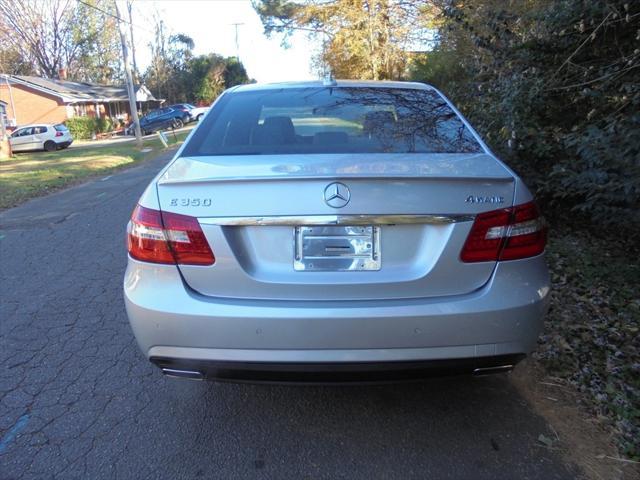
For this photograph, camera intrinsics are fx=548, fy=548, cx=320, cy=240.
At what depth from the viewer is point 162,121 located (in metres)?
41.6

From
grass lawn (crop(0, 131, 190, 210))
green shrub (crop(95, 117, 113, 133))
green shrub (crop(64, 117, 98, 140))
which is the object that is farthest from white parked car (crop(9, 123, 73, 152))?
green shrub (crop(95, 117, 113, 133))

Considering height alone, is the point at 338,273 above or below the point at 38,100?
above

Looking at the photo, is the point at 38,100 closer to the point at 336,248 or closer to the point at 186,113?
the point at 186,113

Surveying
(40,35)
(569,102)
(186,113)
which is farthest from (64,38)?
(569,102)

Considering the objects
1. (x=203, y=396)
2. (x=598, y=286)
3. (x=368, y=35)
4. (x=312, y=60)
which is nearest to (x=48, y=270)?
(x=203, y=396)

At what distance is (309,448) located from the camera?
2.66 m

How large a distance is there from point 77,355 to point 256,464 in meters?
1.75

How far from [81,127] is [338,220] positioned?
4365 cm

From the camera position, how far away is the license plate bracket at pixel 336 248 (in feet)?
7.57

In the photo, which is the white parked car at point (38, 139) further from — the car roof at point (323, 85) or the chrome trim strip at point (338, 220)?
the chrome trim strip at point (338, 220)

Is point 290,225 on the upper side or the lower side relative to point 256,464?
upper

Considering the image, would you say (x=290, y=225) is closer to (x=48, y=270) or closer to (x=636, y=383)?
(x=636, y=383)

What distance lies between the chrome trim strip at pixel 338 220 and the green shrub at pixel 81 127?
43165mm

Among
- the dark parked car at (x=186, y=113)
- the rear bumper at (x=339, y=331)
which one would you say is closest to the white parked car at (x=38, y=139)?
the dark parked car at (x=186, y=113)
